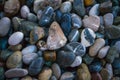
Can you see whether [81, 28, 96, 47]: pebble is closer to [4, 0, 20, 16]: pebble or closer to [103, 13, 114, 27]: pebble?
[103, 13, 114, 27]: pebble

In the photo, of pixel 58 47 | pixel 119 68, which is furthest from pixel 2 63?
pixel 119 68

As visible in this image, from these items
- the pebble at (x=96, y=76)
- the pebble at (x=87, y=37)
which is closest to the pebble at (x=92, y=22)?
the pebble at (x=87, y=37)

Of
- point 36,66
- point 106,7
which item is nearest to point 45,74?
point 36,66

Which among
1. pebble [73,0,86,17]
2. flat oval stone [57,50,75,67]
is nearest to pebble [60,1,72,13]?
pebble [73,0,86,17]

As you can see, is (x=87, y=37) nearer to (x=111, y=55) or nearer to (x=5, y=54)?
(x=111, y=55)

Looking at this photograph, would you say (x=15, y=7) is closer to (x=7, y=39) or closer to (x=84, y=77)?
(x=7, y=39)

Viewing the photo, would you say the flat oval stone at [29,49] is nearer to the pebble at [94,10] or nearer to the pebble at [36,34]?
the pebble at [36,34]
